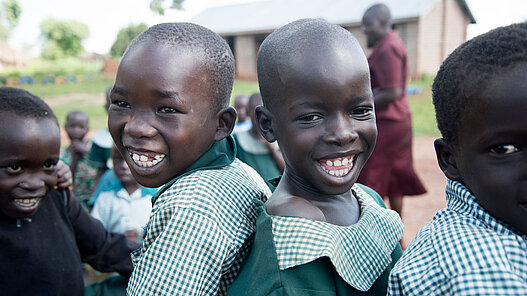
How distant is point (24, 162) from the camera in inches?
71.6

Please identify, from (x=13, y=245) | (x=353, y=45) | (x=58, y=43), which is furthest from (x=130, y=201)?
(x=58, y=43)

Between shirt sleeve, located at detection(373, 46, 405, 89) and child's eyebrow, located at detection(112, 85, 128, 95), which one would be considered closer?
child's eyebrow, located at detection(112, 85, 128, 95)

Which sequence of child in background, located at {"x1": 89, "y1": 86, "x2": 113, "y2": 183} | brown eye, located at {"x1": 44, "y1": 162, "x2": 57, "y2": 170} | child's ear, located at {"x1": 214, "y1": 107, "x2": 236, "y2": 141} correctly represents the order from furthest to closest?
child in background, located at {"x1": 89, "y1": 86, "x2": 113, "y2": 183}
brown eye, located at {"x1": 44, "y1": 162, "x2": 57, "y2": 170}
child's ear, located at {"x1": 214, "y1": 107, "x2": 236, "y2": 141}

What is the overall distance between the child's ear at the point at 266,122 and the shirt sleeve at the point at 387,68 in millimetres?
2842

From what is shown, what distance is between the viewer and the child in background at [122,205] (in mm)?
3201

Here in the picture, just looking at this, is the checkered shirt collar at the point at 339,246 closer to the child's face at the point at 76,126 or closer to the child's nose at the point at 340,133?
the child's nose at the point at 340,133

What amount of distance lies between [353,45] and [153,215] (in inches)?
30.6

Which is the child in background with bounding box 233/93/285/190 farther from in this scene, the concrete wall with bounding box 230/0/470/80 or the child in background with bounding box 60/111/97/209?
the concrete wall with bounding box 230/0/470/80

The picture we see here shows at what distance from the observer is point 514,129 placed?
0.96m

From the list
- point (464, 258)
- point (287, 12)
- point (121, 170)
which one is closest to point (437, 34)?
point (287, 12)

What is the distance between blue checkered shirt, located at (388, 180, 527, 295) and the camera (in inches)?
36.9

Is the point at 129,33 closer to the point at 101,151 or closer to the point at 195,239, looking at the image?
the point at 101,151

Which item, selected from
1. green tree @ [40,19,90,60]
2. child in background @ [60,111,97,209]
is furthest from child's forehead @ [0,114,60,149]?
green tree @ [40,19,90,60]

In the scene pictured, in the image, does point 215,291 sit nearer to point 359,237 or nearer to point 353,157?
point 359,237
